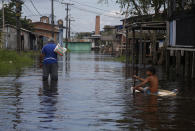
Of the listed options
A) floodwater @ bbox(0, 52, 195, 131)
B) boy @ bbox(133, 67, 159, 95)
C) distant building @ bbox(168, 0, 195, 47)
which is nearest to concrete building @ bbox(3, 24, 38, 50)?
distant building @ bbox(168, 0, 195, 47)

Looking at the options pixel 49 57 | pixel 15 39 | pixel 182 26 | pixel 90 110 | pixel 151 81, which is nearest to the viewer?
pixel 90 110

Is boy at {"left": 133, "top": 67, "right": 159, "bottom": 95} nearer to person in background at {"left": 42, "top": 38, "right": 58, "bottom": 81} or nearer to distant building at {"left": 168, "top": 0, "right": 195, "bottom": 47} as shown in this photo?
person in background at {"left": 42, "top": 38, "right": 58, "bottom": 81}

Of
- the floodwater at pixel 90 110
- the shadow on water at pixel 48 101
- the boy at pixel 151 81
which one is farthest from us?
the boy at pixel 151 81

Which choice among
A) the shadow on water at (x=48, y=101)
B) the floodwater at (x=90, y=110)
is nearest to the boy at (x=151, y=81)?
the floodwater at (x=90, y=110)

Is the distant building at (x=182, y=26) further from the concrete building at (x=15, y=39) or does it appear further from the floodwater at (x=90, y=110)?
the concrete building at (x=15, y=39)

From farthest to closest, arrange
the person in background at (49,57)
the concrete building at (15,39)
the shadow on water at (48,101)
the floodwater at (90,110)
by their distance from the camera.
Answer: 1. the concrete building at (15,39)
2. the person in background at (49,57)
3. the shadow on water at (48,101)
4. the floodwater at (90,110)

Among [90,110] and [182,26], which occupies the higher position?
[182,26]

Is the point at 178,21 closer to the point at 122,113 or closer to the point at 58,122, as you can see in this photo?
the point at 122,113

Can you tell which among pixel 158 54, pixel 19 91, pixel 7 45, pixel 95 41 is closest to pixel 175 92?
pixel 19 91

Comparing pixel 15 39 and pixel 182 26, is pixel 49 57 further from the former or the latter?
pixel 15 39

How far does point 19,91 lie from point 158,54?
76.8ft

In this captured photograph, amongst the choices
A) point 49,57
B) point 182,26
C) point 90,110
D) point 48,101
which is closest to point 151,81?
point 48,101

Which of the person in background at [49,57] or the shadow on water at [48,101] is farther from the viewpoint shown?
the person in background at [49,57]

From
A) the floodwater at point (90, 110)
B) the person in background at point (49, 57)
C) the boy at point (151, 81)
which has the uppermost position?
the person in background at point (49, 57)
